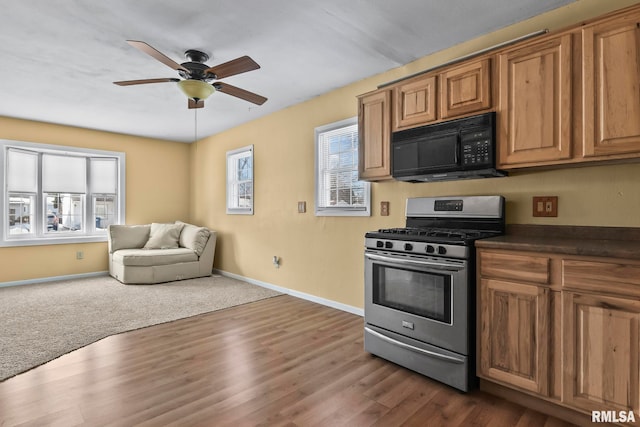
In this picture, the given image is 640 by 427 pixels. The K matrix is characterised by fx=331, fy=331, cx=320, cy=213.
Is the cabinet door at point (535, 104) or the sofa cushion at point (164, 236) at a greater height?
the cabinet door at point (535, 104)

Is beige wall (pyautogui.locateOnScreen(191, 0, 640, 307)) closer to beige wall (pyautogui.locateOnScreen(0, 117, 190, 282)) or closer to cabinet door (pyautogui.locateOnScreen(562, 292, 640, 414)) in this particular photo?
beige wall (pyautogui.locateOnScreen(0, 117, 190, 282))

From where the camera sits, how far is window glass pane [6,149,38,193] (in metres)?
4.96

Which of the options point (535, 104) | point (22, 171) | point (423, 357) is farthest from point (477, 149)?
point (22, 171)

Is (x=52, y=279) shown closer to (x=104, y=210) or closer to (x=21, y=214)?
(x=21, y=214)

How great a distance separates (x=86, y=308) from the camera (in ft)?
12.6

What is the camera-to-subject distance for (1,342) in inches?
111

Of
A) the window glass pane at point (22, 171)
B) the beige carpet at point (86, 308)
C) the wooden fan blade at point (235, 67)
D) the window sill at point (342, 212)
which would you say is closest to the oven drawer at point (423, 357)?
the window sill at point (342, 212)

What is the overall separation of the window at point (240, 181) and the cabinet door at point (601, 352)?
14.0ft

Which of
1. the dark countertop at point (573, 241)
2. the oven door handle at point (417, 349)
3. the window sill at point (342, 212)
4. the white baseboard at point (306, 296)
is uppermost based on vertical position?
the window sill at point (342, 212)

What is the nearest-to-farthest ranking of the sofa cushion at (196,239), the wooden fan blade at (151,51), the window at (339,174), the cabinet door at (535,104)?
1. the cabinet door at (535,104)
2. the wooden fan blade at (151,51)
3. the window at (339,174)
4. the sofa cushion at (196,239)

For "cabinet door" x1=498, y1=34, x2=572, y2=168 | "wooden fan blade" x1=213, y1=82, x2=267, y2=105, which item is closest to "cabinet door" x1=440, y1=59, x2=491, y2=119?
"cabinet door" x1=498, y1=34, x2=572, y2=168

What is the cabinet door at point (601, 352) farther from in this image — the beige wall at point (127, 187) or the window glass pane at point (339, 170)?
the beige wall at point (127, 187)

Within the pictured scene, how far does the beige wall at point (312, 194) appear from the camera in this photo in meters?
2.19

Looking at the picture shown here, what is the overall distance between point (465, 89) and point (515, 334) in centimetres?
171
